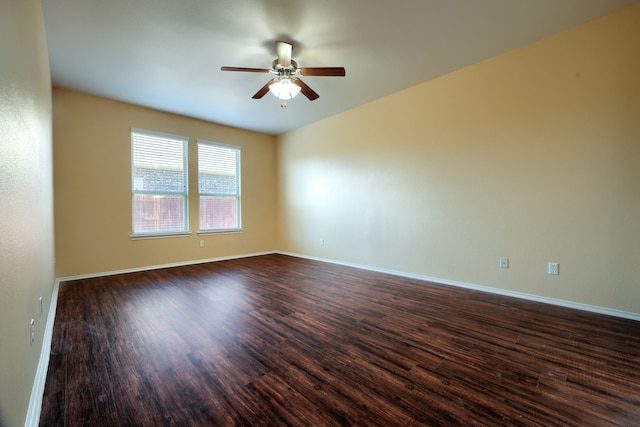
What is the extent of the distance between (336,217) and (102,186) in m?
3.87

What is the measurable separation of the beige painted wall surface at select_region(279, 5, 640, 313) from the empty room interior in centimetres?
2

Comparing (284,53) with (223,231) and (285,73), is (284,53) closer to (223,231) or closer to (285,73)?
(285,73)

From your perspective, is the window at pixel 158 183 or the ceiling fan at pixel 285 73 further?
the window at pixel 158 183

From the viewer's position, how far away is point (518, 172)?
3055 mm

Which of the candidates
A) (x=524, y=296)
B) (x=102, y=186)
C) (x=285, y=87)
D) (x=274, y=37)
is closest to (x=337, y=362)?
(x=524, y=296)

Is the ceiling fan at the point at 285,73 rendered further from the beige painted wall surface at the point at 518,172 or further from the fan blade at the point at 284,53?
the beige painted wall surface at the point at 518,172

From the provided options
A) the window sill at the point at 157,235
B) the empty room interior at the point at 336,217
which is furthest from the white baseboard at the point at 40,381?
the window sill at the point at 157,235

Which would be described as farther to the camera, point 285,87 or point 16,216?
point 285,87

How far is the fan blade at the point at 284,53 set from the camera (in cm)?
278

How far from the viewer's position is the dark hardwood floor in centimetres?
137

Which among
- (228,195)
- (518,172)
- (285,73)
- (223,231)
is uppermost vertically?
(285,73)

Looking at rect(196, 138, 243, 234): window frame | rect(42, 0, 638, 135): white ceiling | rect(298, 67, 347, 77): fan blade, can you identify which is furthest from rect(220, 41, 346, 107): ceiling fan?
rect(196, 138, 243, 234): window frame

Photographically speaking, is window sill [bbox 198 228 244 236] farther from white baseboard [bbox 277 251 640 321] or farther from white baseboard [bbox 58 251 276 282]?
white baseboard [bbox 277 251 640 321]

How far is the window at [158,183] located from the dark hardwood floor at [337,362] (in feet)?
5.76
